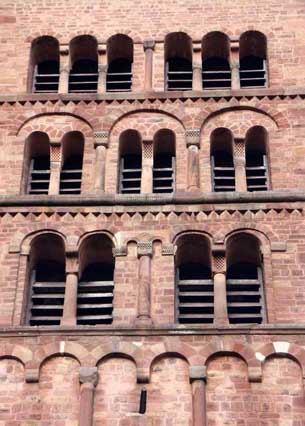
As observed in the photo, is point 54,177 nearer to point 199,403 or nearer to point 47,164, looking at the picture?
point 47,164

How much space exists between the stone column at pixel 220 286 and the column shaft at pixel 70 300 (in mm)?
2502

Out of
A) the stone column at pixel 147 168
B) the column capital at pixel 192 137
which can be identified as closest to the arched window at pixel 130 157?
the stone column at pixel 147 168

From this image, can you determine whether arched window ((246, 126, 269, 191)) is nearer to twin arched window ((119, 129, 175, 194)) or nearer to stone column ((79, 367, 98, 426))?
twin arched window ((119, 129, 175, 194))

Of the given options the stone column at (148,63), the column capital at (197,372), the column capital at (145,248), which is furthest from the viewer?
the stone column at (148,63)

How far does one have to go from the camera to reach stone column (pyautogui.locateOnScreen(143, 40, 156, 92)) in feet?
92.5

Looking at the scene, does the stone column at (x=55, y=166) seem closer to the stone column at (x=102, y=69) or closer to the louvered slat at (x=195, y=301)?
the stone column at (x=102, y=69)

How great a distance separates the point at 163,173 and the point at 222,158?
129cm

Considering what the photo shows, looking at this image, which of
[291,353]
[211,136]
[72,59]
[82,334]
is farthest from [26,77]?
[291,353]

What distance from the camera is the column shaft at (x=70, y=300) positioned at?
77.4 ft

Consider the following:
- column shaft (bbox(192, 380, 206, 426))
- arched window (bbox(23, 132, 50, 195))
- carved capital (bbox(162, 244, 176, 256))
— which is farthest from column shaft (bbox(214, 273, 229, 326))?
arched window (bbox(23, 132, 50, 195))

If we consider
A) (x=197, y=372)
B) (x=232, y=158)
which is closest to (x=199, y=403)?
(x=197, y=372)

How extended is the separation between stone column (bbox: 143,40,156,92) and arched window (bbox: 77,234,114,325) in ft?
14.3

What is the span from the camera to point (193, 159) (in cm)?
2645

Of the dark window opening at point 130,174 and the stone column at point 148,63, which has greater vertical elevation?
the stone column at point 148,63
